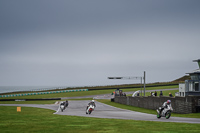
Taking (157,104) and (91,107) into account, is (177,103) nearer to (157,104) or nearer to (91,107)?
(157,104)

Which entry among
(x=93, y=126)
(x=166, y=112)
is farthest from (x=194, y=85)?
(x=93, y=126)

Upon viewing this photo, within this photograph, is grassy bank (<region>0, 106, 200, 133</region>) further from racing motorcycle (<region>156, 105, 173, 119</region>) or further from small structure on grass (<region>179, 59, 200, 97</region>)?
small structure on grass (<region>179, 59, 200, 97</region>)

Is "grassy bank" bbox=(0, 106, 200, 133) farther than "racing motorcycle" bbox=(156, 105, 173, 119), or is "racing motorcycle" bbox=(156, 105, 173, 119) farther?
"racing motorcycle" bbox=(156, 105, 173, 119)

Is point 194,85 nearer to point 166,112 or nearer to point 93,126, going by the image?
point 166,112

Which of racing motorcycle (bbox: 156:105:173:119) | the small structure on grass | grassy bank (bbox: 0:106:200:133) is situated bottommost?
grassy bank (bbox: 0:106:200:133)

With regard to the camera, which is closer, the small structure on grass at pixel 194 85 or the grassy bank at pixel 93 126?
the grassy bank at pixel 93 126

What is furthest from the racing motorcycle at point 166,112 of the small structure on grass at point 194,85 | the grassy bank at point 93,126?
the small structure on grass at point 194,85

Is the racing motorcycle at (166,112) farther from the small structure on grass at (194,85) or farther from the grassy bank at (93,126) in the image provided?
the small structure on grass at (194,85)

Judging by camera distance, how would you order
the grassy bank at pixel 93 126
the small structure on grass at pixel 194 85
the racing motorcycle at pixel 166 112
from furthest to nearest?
the small structure on grass at pixel 194 85, the racing motorcycle at pixel 166 112, the grassy bank at pixel 93 126

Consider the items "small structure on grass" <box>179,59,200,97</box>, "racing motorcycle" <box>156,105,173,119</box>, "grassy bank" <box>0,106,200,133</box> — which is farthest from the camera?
"small structure on grass" <box>179,59,200,97</box>

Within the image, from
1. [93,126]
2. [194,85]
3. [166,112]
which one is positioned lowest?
[93,126]

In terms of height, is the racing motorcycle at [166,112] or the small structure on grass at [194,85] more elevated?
the small structure on grass at [194,85]

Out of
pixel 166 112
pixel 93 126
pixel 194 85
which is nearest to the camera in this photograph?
pixel 93 126

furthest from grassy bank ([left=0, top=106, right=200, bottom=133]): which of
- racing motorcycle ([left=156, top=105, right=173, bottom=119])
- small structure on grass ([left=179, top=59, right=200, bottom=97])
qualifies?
small structure on grass ([left=179, top=59, right=200, bottom=97])
